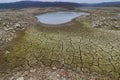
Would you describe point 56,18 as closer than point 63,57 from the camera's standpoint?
No

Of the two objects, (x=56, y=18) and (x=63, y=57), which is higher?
(x=56, y=18)

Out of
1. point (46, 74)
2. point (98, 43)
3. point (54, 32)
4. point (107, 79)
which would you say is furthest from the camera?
point (54, 32)

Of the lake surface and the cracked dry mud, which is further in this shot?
the lake surface

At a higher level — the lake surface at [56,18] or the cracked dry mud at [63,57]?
the lake surface at [56,18]

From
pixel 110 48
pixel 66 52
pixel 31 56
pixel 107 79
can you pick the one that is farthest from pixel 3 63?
pixel 110 48

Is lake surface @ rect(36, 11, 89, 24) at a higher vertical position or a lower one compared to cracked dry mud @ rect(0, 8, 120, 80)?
higher

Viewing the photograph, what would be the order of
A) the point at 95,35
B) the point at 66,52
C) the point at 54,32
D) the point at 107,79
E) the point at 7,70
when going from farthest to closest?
the point at 54,32 < the point at 95,35 < the point at 66,52 < the point at 7,70 < the point at 107,79

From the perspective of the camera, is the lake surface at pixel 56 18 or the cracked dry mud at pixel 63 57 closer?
the cracked dry mud at pixel 63 57

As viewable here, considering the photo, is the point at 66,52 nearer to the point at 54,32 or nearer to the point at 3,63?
the point at 3,63
